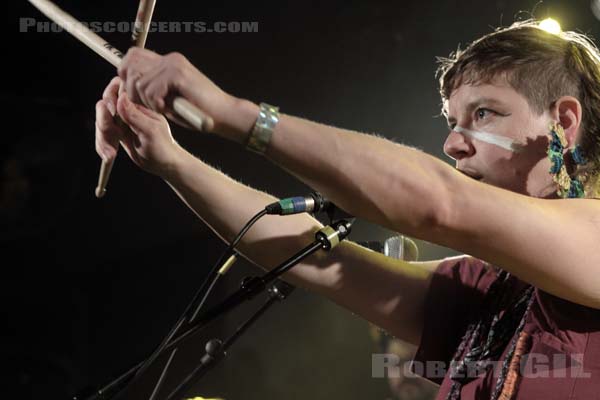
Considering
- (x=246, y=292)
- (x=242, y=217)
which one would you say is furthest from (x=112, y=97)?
(x=246, y=292)

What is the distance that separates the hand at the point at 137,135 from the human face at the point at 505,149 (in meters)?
0.70

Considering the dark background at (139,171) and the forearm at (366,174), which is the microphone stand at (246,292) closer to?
the forearm at (366,174)

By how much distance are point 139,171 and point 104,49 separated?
293 cm

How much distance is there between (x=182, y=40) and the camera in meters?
3.80

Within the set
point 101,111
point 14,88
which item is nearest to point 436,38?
point 14,88

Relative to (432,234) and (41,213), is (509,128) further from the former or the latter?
(41,213)

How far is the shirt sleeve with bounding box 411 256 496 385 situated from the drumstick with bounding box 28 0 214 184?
104 cm

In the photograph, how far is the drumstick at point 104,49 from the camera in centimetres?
96

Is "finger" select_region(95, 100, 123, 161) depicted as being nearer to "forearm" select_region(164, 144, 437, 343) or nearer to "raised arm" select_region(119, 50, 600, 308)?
"forearm" select_region(164, 144, 437, 343)

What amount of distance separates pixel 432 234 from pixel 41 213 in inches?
142

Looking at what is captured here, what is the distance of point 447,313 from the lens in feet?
5.80

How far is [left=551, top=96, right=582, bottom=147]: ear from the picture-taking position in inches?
62.4


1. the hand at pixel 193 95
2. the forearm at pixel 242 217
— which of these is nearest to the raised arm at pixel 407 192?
the hand at pixel 193 95

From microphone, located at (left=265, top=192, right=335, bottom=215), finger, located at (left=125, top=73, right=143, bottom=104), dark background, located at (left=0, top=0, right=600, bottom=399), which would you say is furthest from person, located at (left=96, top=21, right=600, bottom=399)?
dark background, located at (left=0, top=0, right=600, bottom=399)
